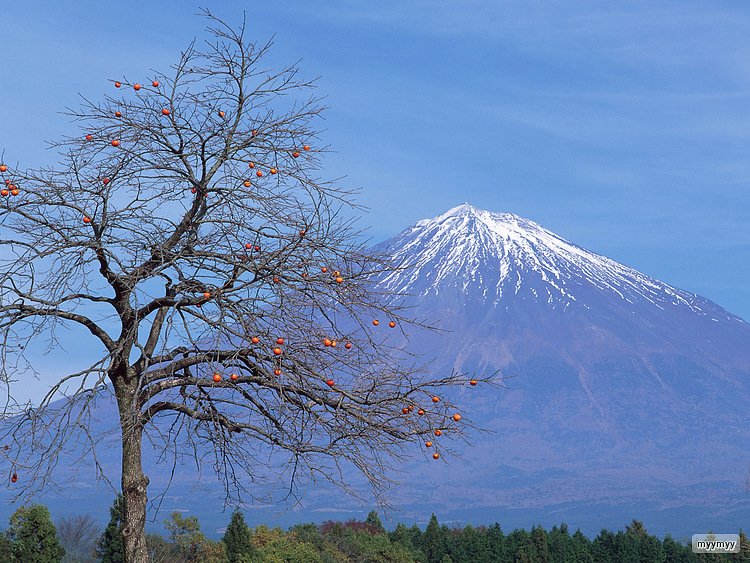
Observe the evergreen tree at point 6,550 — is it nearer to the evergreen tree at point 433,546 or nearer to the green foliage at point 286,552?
the green foliage at point 286,552

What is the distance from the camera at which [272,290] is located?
939cm

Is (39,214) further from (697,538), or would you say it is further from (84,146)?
(697,538)

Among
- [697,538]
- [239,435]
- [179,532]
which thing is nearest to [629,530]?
[697,538]

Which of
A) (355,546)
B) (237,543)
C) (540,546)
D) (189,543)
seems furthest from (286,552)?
(540,546)

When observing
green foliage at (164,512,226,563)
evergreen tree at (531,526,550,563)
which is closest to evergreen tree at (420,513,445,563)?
evergreen tree at (531,526,550,563)

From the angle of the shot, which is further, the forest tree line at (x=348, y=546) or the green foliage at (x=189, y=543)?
the green foliage at (x=189, y=543)

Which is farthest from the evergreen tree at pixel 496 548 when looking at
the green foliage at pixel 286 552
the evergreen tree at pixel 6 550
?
the evergreen tree at pixel 6 550

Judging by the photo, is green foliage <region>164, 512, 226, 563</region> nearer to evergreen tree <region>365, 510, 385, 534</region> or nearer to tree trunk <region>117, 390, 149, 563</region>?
evergreen tree <region>365, 510, 385, 534</region>

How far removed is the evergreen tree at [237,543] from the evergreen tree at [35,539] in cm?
575

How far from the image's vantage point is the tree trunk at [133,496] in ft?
31.3

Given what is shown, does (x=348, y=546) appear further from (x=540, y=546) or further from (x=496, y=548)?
(x=540, y=546)

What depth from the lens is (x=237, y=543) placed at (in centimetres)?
2847

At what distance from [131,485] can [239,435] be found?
1.17 meters

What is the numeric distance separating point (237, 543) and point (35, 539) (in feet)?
21.3
